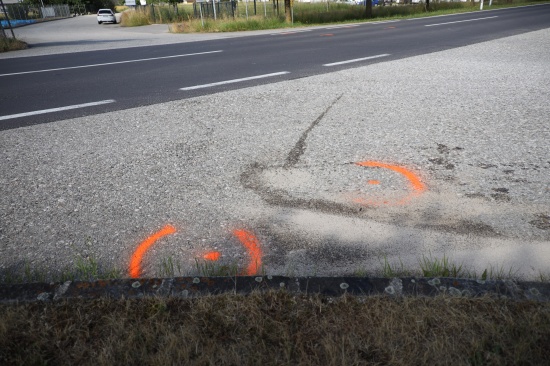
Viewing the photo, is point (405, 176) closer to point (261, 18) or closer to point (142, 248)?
point (142, 248)

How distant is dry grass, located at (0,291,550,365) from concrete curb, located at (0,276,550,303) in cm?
6

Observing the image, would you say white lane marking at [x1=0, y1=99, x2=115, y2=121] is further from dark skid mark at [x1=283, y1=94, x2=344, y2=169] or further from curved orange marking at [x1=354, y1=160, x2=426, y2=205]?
curved orange marking at [x1=354, y1=160, x2=426, y2=205]

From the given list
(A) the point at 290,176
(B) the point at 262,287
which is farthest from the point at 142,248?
(A) the point at 290,176

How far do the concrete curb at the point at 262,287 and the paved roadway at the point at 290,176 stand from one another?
0.95 ft

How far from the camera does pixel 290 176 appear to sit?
331 centimetres

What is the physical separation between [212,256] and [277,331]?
0.83 metres

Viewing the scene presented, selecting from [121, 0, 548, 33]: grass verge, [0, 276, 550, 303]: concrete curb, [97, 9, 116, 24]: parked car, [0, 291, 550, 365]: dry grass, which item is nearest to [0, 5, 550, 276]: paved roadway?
[0, 276, 550, 303]: concrete curb

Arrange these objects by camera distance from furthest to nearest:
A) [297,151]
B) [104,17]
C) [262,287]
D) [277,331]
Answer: [104,17]
[297,151]
[262,287]
[277,331]

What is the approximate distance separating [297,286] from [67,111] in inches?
189

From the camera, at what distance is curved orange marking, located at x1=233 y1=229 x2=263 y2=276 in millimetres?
2203

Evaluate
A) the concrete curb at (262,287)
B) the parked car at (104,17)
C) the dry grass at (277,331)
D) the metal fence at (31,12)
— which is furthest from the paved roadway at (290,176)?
the metal fence at (31,12)

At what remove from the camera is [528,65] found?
766cm

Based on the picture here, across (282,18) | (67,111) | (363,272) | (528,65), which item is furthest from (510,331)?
(282,18)

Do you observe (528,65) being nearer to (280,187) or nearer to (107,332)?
(280,187)
